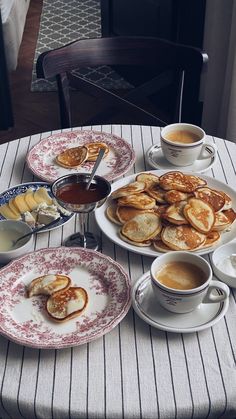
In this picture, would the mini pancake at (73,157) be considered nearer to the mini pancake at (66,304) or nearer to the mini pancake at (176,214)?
the mini pancake at (176,214)

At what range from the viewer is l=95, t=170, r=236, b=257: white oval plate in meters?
0.99

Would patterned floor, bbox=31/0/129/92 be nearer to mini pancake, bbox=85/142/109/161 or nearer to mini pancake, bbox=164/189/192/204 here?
mini pancake, bbox=85/142/109/161

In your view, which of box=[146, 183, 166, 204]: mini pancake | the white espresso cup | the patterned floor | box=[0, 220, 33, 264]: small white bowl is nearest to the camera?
box=[0, 220, 33, 264]: small white bowl

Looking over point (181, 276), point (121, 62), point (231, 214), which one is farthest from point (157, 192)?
point (121, 62)

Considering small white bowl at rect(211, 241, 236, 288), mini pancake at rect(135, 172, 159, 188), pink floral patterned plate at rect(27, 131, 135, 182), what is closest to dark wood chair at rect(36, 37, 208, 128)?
pink floral patterned plate at rect(27, 131, 135, 182)

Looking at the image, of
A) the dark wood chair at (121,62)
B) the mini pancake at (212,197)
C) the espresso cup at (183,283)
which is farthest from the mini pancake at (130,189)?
the dark wood chair at (121,62)

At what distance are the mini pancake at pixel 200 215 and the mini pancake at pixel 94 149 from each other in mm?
299

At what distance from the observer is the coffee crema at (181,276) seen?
2.87 ft

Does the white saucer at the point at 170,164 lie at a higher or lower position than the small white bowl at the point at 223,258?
lower

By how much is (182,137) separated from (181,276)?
1.45 feet

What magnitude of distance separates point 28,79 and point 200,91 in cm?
108

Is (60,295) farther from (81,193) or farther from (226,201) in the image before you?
(226,201)

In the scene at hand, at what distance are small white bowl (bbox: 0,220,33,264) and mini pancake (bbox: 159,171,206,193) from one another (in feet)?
0.87

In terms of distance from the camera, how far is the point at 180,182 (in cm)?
112
